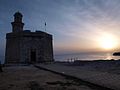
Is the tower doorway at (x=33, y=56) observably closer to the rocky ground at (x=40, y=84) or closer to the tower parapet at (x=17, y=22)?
the tower parapet at (x=17, y=22)

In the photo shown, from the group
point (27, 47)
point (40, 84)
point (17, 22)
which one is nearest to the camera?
point (40, 84)

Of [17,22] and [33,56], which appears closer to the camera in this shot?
[33,56]

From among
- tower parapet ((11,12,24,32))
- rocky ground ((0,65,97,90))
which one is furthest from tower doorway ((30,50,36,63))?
rocky ground ((0,65,97,90))

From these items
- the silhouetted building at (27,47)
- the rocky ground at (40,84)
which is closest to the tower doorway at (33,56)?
the silhouetted building at (27,47)

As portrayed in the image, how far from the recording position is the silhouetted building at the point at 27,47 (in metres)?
31.0

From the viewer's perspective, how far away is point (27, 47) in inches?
1243

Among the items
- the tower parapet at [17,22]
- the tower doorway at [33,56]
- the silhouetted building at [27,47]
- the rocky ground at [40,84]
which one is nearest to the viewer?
the rocky ground at [40,84]

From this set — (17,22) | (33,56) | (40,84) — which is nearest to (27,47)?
(33,56)

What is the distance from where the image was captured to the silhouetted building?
102 feet

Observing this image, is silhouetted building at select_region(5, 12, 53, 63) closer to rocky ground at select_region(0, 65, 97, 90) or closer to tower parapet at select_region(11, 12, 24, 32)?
tower parapet at select_region(11, 12, 24, 32)

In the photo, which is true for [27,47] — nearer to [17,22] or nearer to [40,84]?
[17,22]

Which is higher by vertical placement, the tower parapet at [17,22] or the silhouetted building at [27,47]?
the tower parapet at [17,22]

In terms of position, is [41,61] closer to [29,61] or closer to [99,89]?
[29,61]

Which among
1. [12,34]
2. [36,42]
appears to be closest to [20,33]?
[12,34]
